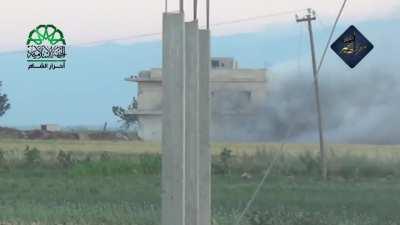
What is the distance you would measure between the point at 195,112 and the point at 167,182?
56.1 inches

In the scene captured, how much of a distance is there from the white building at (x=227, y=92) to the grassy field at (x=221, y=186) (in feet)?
3.68

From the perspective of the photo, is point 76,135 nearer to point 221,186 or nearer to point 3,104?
point 3,104

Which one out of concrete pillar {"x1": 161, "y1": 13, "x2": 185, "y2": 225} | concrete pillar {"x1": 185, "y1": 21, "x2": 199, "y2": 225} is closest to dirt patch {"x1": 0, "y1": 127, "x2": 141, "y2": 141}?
concrete pillar {"x1": 185, "y1": 21, "x2": 199, "y2": 225}

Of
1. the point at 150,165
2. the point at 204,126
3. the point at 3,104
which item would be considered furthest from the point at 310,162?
the point at 204,126

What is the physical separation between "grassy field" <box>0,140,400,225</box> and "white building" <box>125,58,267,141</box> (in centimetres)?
112

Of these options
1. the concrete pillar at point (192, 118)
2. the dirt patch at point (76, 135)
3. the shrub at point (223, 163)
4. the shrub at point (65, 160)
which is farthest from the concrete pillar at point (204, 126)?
the dirt patch at point (76, 135)

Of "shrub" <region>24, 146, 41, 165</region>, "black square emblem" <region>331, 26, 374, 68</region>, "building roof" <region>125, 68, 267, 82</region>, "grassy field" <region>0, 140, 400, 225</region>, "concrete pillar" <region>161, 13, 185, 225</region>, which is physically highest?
"building roof" <region>125, 68, 267, 82</region>

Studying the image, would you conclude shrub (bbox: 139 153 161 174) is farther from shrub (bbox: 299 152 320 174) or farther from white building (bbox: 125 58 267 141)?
shrub (bbox: 299 152 320 174)

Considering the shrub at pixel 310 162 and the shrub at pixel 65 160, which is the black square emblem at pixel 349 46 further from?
the shrub at pixel 65 160

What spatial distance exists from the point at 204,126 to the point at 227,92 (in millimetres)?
21225

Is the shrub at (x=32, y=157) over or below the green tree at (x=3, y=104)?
below

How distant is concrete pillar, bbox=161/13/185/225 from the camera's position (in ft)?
22.9

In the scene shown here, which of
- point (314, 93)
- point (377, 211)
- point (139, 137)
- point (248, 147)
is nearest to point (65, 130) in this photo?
point (139, 137)

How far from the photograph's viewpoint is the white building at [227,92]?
92.4ft
